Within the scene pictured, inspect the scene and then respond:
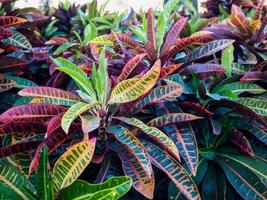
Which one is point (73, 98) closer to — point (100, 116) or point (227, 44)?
point (100, 116)

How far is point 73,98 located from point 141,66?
0.32m

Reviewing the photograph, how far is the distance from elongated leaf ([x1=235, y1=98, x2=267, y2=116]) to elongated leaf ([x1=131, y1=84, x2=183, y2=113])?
0.86 ft

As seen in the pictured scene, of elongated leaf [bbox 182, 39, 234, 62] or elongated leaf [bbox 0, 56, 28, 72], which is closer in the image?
elongated leaf [bbox 182, 39, 234, 62]

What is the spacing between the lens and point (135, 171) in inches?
47.3

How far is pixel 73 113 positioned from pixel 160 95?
0.34 metres

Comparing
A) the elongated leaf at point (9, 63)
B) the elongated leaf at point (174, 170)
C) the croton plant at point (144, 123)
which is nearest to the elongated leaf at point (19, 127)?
the croton plant at point (144, 123)

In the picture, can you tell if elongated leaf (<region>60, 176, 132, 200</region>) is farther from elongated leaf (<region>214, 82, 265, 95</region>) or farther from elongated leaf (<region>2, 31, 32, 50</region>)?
elongated leaf (<region>2, 31, 32, 50</region>)

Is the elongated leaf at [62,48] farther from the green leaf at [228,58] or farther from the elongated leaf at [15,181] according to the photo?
the elongated leaf at [15,181]

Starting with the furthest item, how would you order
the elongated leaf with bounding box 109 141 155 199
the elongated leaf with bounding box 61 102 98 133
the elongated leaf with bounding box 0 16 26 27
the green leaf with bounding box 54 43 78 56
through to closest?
the green leaf with bounding box 54 43 78 56
the elongated leaf with bounding box 0 16 26 27
the elongated leaf with bounding box 109 141 155 199
the elongated leaf with bounding box 61 102 98 133

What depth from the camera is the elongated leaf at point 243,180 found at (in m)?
1.29

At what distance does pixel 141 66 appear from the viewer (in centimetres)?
145

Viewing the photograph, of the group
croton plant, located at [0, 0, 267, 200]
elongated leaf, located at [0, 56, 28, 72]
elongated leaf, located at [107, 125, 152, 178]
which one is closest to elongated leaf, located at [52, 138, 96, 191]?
croton plant, located at [0, 0, 267, 200]

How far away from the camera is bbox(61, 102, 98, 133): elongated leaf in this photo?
105 cm

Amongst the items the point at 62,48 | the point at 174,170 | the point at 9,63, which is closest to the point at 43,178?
the point at 174,170
